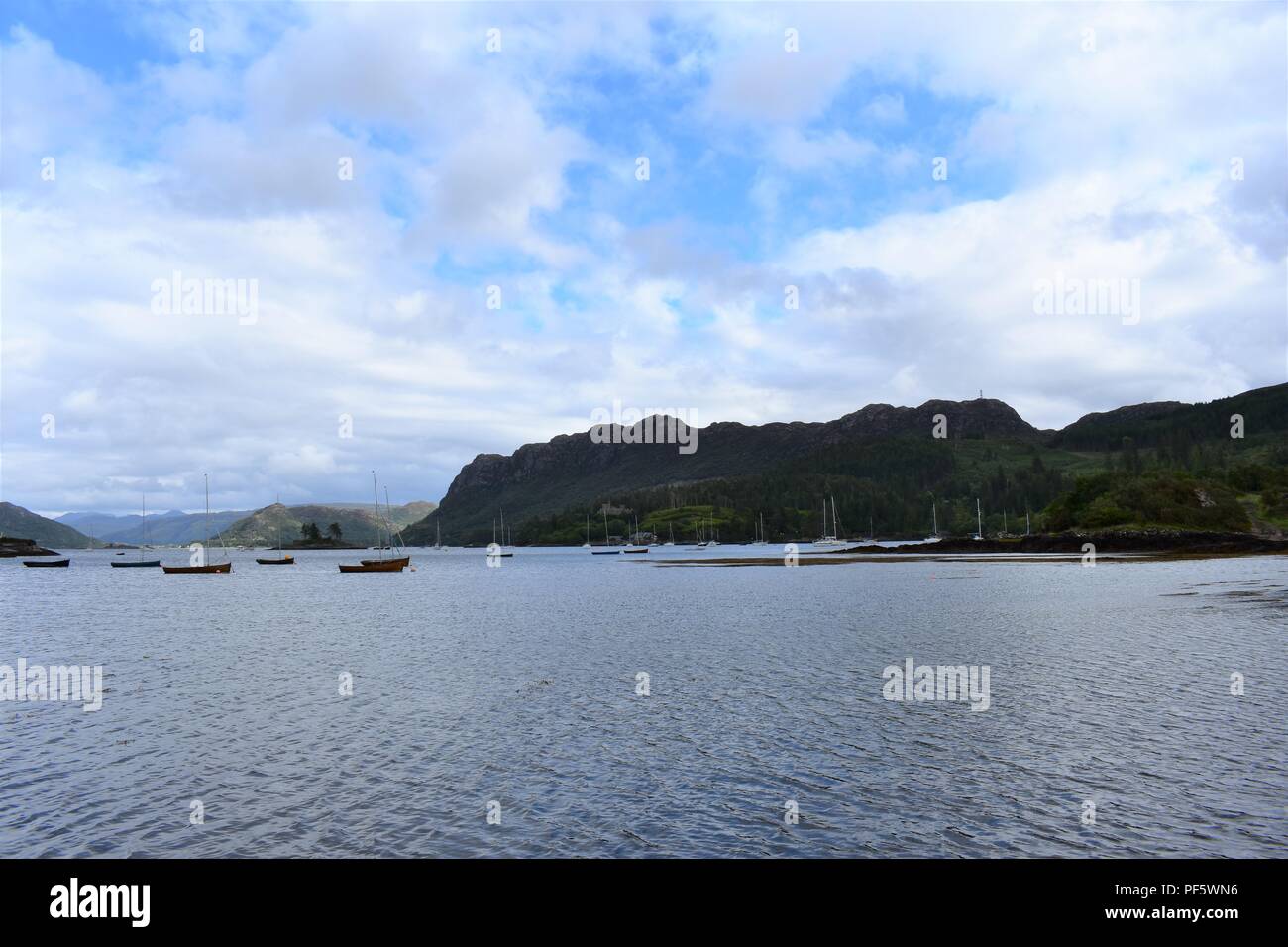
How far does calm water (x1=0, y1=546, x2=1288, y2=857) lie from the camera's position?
20781mm

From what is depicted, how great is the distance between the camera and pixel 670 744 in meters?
29.8

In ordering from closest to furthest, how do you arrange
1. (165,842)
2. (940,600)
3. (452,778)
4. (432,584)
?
1. (165,842)
2. (452,778)
3. (940,600)
4. (432,584)

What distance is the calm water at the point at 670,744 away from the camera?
2078cm

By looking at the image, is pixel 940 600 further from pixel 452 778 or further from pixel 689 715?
pixel 452 778

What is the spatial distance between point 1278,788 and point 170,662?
5792 cm

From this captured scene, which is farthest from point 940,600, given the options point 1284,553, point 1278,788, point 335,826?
point 1284,553

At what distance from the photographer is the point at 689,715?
34.6m

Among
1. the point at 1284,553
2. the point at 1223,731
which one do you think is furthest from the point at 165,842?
the point at 1284,553

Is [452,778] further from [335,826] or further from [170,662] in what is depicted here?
[170,662]
